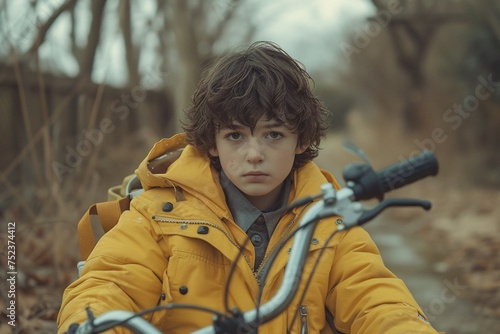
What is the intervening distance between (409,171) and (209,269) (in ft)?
3.04

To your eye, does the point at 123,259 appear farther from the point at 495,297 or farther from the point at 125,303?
the point at 495,297

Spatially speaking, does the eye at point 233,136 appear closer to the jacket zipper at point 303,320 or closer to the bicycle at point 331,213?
the jacket zipper at point 303,320

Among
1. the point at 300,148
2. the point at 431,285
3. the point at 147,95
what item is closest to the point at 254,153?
the point at 300,148

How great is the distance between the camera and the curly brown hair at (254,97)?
2.20 metres

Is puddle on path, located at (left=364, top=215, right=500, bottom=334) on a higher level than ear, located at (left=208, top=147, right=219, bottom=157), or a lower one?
lower

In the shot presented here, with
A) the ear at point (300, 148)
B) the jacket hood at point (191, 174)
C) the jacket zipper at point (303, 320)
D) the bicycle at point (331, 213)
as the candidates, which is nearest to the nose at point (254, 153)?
the jacket hood at point (191, 174)

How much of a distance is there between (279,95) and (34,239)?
300 cm

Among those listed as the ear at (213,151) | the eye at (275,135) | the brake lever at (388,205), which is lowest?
the ear at (213,151)

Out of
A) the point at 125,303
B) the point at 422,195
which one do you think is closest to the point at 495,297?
the point at 125,303

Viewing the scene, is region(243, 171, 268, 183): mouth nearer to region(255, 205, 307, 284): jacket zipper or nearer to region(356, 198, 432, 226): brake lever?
region(255, 205, 307, 284): jacket zipper

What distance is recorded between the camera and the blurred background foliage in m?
4.29

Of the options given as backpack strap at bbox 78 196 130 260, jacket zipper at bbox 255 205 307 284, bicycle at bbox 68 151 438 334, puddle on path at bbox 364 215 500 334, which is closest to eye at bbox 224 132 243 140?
jacket zipper at bbox 255 205 307 284

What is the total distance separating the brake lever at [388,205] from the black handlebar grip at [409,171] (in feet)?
0.18

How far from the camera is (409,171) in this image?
4.68ft
